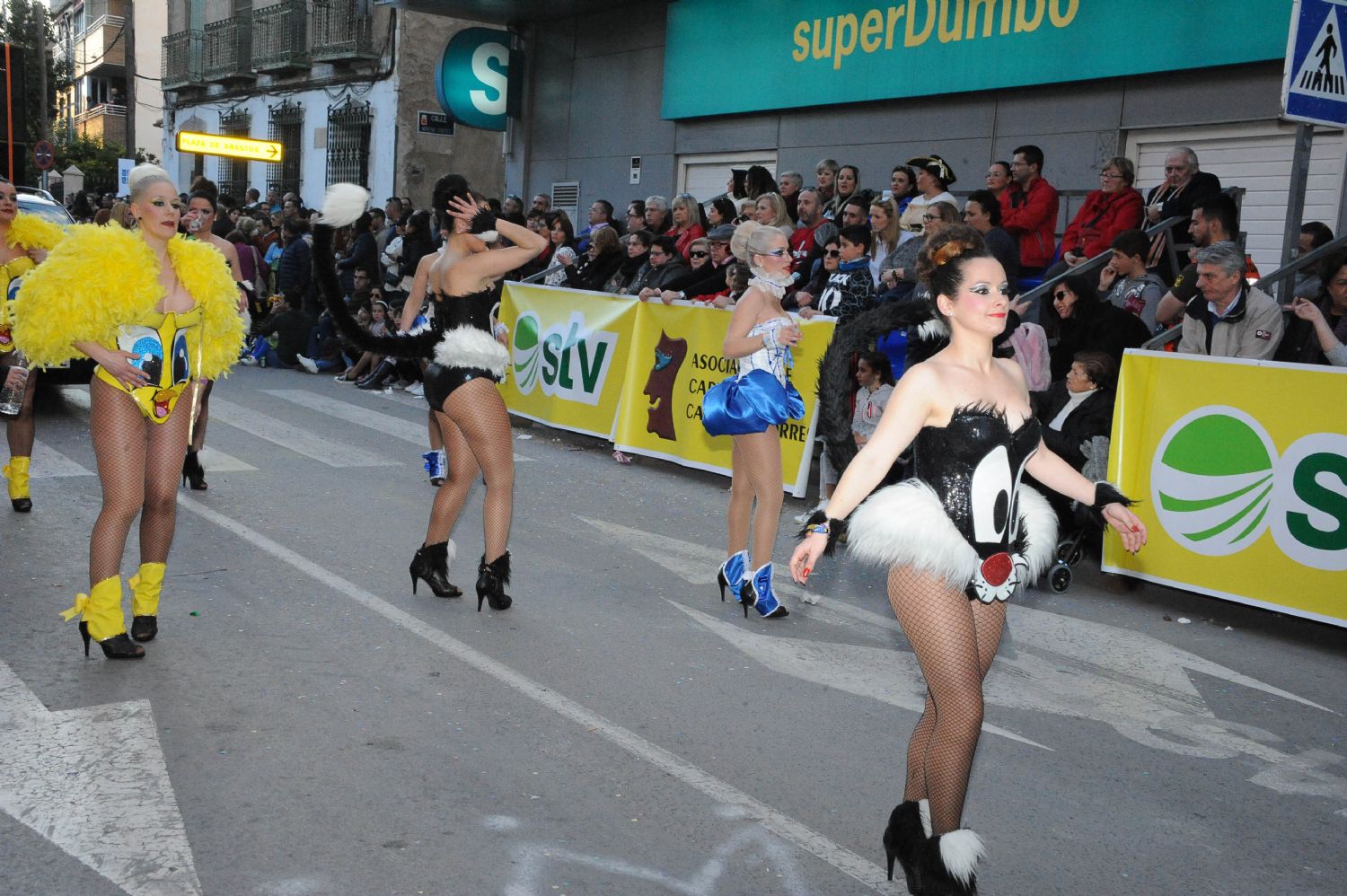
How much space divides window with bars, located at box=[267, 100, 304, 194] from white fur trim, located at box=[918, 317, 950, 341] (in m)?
29.8

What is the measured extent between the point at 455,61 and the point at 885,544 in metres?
18.6

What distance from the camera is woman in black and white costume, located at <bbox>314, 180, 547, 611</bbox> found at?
611 cm

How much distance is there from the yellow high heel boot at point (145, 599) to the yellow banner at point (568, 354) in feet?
20.7

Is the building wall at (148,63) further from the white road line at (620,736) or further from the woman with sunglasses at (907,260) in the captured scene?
the white road line at (620,736)

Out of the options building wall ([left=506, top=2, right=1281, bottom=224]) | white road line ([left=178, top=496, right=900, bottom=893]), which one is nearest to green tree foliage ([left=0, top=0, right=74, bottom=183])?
building wall ([left=506, top=2, right=1281, bottom=224])

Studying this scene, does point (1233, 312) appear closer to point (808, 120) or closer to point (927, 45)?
point (927, 45)

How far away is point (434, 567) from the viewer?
641 centimetres

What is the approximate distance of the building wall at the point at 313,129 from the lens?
1072 inches

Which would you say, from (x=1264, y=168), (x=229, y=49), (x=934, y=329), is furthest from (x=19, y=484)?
(x=229, y=49)

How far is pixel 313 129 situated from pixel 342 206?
85.5 feet

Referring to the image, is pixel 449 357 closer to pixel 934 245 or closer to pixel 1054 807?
pixel 934 245

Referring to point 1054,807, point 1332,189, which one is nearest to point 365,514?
point 1054,807

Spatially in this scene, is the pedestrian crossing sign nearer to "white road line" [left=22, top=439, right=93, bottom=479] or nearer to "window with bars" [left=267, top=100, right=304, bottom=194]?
"white road line" [left=22, top=439, right=93, bottom=479]

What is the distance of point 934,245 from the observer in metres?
3.64
